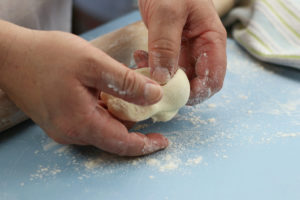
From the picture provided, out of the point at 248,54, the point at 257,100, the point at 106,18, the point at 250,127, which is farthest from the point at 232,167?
the point at 106,18

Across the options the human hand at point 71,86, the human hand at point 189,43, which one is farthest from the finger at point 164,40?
the human hand at point 71,86

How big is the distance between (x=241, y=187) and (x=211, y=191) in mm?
77

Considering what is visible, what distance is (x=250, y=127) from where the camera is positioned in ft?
3.05

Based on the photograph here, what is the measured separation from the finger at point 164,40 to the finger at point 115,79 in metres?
0.13

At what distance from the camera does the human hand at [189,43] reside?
2.65ft

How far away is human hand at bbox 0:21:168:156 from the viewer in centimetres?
68

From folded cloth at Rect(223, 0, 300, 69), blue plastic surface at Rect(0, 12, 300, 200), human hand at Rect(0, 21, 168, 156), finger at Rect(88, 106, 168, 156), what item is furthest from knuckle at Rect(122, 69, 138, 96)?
folded cloth at Rect(223, 0, 300, 69)

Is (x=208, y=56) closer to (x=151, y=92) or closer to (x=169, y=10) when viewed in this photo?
(x=169, y=10)

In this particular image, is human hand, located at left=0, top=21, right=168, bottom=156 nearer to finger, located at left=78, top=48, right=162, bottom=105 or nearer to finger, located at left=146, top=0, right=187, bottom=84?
finger, located at left=78, top=48, right=162, bottom=105

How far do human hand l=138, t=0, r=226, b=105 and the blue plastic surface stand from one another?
0.13 metres

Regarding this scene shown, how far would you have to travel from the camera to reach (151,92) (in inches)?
27.2

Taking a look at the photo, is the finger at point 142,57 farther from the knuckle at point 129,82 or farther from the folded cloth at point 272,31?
the folded cloth at point 272,31

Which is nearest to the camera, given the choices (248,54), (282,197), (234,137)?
(282,197)

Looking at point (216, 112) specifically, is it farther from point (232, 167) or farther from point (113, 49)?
point (113, 49)
